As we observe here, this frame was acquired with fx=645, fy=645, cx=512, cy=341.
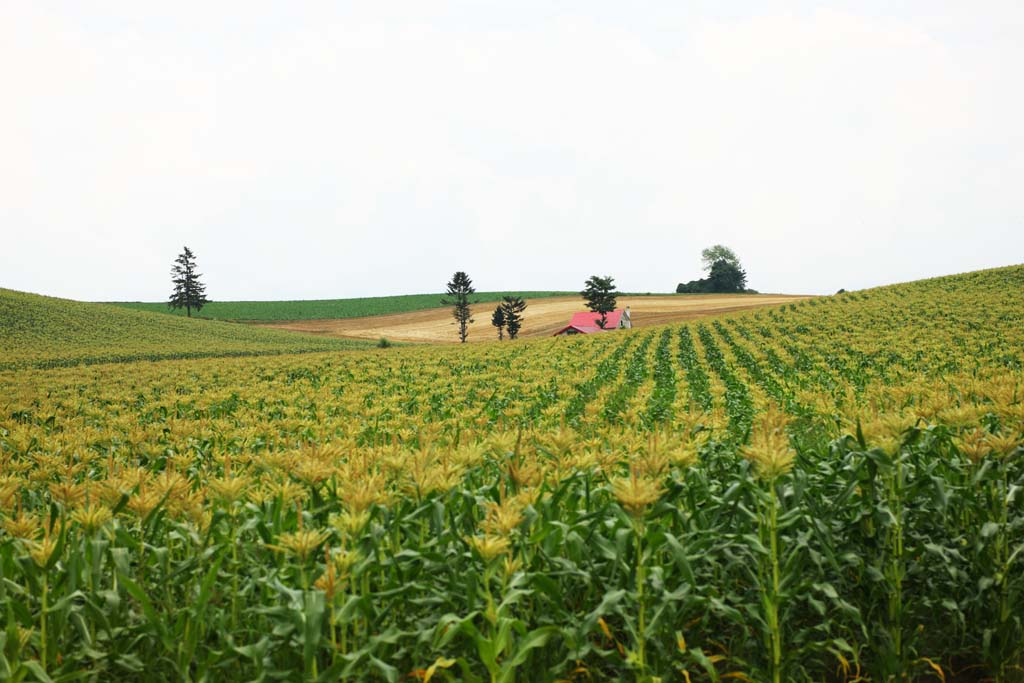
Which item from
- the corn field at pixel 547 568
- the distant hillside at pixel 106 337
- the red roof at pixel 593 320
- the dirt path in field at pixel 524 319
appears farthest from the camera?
the dirt path in field at pixel 524 319

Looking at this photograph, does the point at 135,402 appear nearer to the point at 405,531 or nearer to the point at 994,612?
the point at 405,531

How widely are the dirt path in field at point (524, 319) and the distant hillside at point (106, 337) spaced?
1575 centimetres

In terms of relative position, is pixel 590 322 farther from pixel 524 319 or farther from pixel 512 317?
pixel 524 319

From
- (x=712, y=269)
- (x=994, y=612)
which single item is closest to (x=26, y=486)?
(x=994, y=612)

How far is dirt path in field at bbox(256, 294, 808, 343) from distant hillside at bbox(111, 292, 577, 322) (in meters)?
5.89

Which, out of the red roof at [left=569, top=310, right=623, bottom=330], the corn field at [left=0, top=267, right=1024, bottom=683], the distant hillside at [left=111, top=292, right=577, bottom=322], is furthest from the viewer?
the distant hillside at [left=111, top=292, right=577, bottom=322]

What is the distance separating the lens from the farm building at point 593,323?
253ft

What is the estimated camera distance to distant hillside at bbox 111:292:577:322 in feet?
359

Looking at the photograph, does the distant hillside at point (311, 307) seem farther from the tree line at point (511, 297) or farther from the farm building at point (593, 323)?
the farm building at point (593, 323)

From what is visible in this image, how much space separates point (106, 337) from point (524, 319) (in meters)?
50.2

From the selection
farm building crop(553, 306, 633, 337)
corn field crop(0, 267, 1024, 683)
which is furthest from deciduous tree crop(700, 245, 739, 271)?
corn field crop(0, 267, 1024, 683)

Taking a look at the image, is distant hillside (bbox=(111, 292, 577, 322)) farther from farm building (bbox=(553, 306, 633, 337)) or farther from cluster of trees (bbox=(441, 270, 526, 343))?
farm building (bbox=(553, 306, 633, 337))

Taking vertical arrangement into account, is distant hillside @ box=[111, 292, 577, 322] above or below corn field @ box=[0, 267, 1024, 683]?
above

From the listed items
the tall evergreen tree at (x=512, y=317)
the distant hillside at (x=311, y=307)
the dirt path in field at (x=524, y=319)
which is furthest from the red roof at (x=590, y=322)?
the distant hillside at (x=311, y=307)
